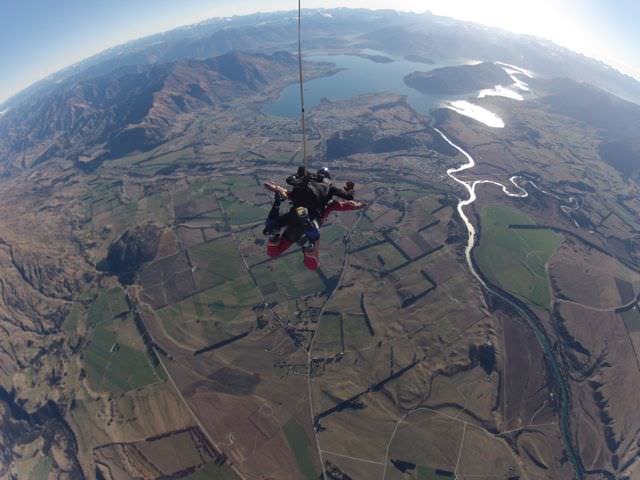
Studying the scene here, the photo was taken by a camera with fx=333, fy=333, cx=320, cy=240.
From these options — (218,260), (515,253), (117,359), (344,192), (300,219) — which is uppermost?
(300,219)

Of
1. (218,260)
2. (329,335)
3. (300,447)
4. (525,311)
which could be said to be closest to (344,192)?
(300,447)

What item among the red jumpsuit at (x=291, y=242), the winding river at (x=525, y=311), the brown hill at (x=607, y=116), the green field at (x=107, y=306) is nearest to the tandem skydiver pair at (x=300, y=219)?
the red jumpsuit at (x=291, y=242)

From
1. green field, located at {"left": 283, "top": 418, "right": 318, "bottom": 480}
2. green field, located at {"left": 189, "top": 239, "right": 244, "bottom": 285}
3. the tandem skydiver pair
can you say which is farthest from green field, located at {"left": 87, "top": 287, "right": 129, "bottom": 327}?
the tandem skydiver pair

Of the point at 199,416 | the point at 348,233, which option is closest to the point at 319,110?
the point at 348,233

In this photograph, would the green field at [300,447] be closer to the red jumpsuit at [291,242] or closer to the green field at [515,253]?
the red jumpsuit at [291,242]

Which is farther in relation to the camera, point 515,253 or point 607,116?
point 607,116

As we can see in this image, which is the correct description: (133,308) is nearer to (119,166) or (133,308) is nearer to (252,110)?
(119,166)

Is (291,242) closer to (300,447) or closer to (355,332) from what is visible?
(300,447)
